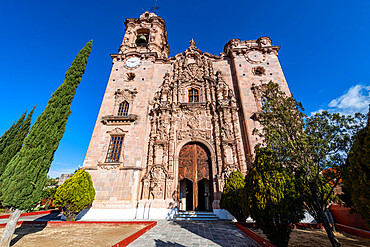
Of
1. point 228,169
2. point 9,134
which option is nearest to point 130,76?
point 228,169

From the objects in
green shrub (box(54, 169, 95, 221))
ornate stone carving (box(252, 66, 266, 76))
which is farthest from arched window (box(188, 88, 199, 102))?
green shrub (box(54, 169, 95, 221))

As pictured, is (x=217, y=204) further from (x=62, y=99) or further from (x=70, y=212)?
(x=62, y=99)

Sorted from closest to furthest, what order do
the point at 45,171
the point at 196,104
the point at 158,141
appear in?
the point at 45,171
the point at 158,141
the point at 196,104

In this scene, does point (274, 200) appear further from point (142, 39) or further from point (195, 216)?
point (142, 39)

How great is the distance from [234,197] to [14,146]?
22831mm

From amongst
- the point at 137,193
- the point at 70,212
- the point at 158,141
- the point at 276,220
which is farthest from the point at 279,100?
the point at 70,212

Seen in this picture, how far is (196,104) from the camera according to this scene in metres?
14.9

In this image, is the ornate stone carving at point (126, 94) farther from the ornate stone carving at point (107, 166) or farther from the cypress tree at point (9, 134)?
the cypress tree at point (9, 134)

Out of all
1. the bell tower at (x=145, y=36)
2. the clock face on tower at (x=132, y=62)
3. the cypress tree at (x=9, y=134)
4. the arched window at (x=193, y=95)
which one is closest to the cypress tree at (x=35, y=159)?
the clock face on tower at (x=132, y=62)

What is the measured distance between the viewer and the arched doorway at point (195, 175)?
40.1 ft

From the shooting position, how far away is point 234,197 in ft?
30.1

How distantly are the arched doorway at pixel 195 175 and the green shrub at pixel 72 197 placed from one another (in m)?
6.43

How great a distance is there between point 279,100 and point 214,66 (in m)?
11.7

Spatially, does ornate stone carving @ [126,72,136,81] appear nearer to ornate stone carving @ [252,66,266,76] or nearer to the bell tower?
the bell tower
